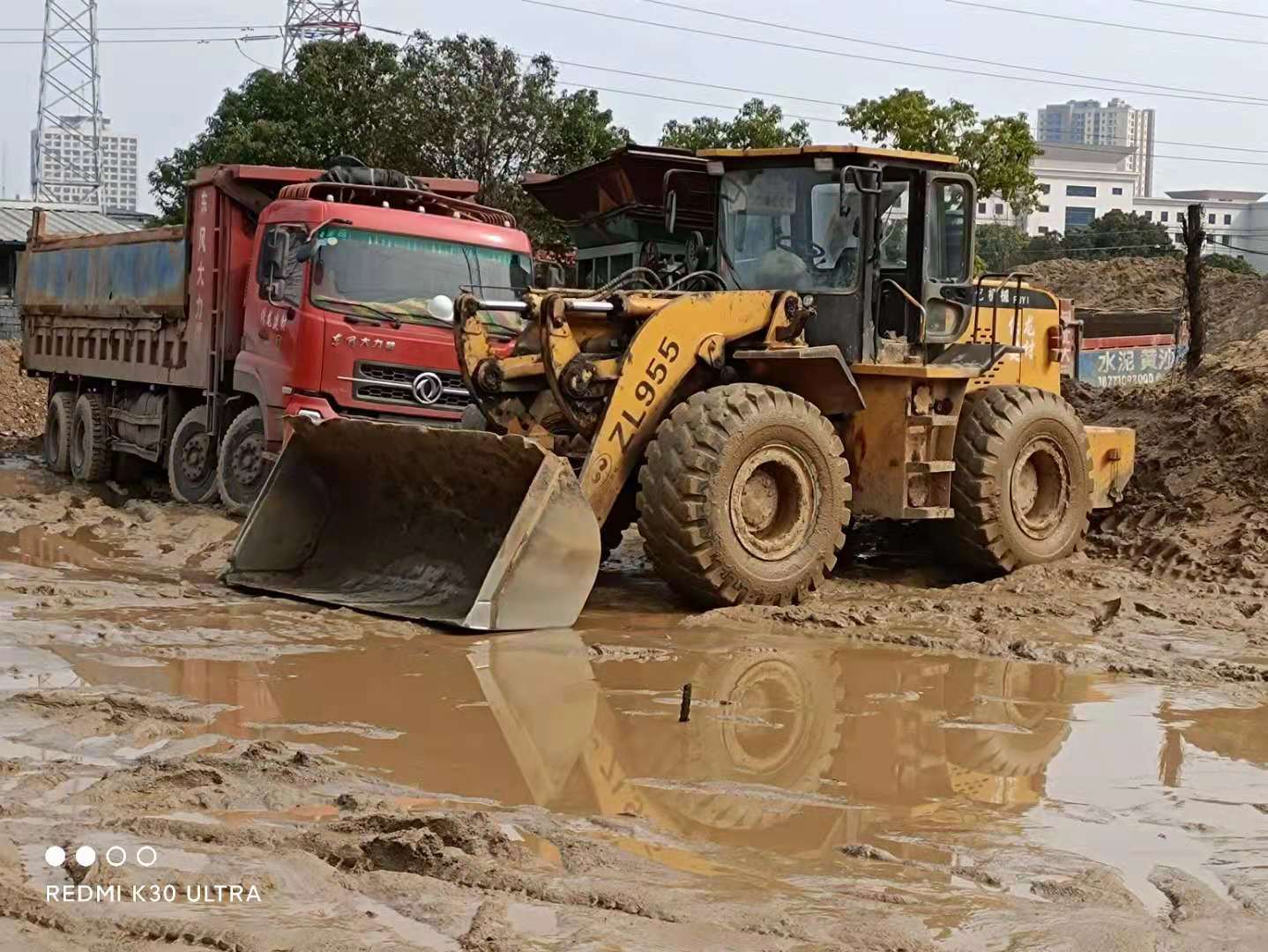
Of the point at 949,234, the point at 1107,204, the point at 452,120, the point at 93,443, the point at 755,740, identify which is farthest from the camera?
the point at 1107,204

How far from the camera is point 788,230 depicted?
404 inches

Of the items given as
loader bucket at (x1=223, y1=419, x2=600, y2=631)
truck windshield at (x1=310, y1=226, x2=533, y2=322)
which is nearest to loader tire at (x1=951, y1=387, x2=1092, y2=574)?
loader bucket at (x1=223, y1=419, x2=600, y2=631)

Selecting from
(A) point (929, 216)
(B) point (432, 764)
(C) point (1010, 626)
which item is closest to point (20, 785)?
(B) point (432, 764)

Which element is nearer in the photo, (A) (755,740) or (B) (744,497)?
(A) (755,740)

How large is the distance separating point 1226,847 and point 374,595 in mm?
5293

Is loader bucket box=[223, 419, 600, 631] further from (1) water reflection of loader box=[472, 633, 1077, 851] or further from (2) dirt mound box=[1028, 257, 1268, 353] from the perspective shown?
(2) dirt mound box=[1028, 257, 1268, 353]

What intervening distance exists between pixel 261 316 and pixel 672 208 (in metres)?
4.21

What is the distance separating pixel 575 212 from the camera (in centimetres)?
1199

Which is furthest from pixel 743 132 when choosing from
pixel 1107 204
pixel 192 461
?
pixel 1107 204

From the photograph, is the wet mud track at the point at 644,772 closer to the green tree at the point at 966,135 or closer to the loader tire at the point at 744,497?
the loader tire at the point at 744,497

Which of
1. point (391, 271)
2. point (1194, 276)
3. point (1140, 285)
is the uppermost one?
point (1140, 285)

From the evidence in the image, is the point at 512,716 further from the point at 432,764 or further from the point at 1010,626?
the point at 1010,626

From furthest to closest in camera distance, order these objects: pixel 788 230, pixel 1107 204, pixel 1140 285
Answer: pixel 1107 204 < pixel 1140 285 < pixel 788 230

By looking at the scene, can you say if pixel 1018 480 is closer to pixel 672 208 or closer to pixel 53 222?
pixel 672 208
